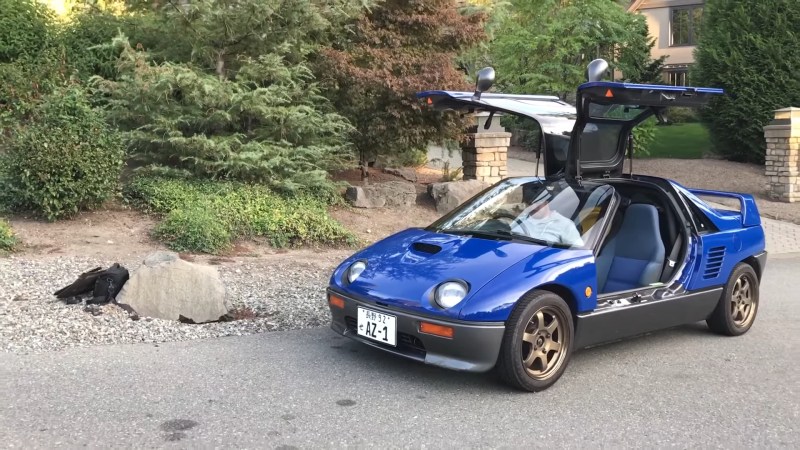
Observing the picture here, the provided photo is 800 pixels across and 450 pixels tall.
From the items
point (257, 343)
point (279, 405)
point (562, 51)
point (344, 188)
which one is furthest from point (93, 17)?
point (562, 51)

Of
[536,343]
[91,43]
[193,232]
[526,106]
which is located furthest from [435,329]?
[91,43]

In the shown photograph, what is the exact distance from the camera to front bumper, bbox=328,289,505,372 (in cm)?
428

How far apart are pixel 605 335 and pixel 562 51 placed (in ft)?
49.7

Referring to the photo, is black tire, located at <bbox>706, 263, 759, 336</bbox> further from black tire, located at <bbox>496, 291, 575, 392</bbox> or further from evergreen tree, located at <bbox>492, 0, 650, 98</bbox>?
evergreen tree, located at <bbox>492, 0, 650, 98</bbox>

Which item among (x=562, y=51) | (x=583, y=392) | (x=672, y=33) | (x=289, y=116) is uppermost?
(x=672, y=33)

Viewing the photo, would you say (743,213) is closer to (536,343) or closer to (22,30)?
(536,343)

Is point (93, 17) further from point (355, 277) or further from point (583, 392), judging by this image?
point (583, 392)

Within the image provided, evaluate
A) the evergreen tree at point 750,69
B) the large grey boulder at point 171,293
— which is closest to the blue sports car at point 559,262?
the large grey boulder at point 171,293

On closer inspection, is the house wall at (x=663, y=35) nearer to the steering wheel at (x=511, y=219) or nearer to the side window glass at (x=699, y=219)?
the side window glass at (x=699, y=219)

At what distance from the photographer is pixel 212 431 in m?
3.77

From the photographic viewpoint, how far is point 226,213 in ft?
30.8

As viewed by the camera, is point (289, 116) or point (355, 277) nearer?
point (355, 277)

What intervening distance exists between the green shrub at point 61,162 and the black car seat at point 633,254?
6324 mm

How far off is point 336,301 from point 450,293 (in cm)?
95
